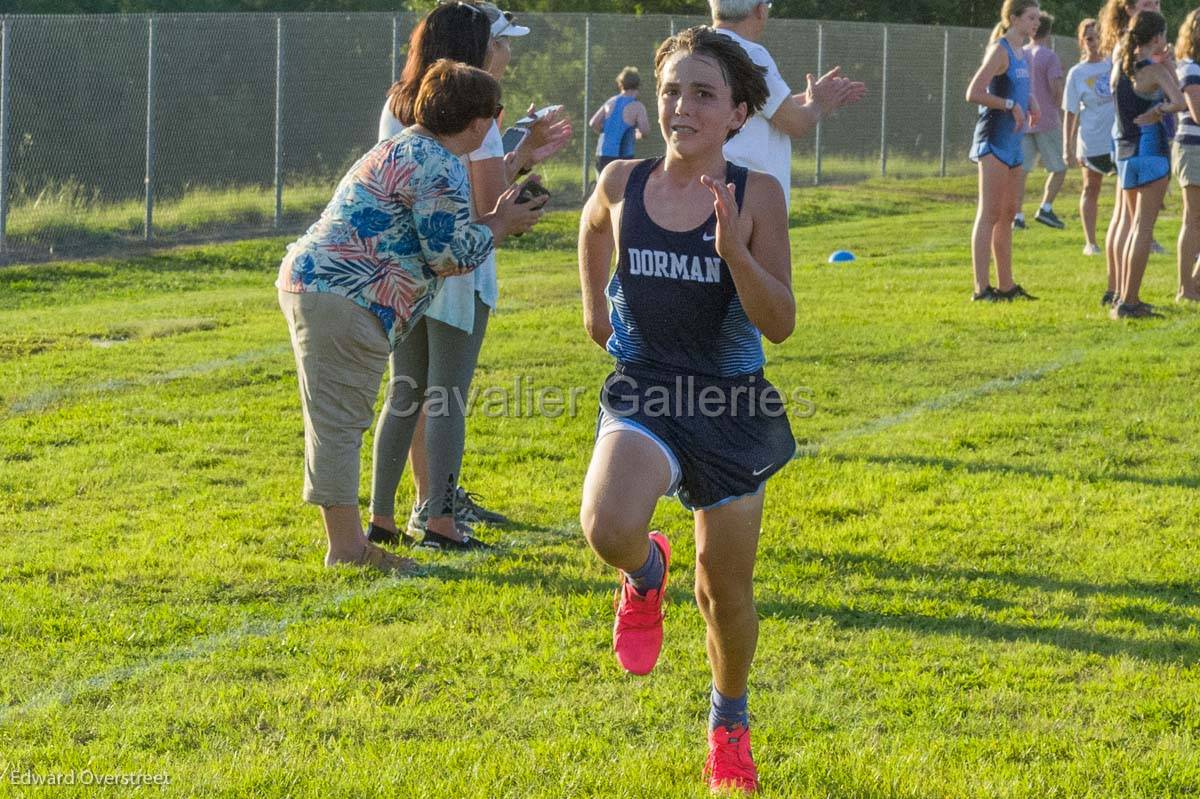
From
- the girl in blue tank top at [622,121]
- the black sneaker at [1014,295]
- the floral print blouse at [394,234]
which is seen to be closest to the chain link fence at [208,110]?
the girl in blue tank top at [622,121]

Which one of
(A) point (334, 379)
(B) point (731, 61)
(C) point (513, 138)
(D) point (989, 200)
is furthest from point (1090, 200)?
(B) point (731, 61)

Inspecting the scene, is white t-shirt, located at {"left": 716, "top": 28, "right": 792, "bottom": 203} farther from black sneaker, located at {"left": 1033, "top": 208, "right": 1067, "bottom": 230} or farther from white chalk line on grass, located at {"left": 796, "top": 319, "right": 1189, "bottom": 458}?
black sneaker, located at {"left": 1033, "top": 208, "right": 1067, "bottom": 230}

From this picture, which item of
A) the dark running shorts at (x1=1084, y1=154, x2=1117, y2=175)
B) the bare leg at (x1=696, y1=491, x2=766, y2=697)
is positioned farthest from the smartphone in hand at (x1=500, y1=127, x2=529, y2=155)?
the dark running shorts at (x1=1084, y1=154, x2=1117, y2=175)

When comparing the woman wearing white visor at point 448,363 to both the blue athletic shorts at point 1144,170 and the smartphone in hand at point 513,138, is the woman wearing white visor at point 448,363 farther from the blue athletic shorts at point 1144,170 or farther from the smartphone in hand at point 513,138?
the blue athletic shorts at point 1144,170

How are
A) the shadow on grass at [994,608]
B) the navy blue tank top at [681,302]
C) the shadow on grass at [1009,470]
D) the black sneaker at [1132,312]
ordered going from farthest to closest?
the black sneaker at [1132,312]
the shadow on grass at [1009,470]
the shadow on grass at [994,608]
the navy blue tank top at [681,302]

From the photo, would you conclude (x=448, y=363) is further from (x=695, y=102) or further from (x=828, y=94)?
(x=695, y=102)

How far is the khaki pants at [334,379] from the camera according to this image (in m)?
5.61

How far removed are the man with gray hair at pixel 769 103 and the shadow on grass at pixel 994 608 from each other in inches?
70.0

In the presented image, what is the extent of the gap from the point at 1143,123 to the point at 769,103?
557 centimetres

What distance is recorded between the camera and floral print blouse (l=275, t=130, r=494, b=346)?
550 centimetres

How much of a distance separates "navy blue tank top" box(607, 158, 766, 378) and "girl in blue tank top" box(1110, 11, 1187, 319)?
802 cm

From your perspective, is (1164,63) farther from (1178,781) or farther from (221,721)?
(221,721)

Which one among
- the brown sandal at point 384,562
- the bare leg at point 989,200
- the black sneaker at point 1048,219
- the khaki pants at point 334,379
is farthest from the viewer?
the black sneaker at point 1048,219

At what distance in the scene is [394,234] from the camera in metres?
5.57
